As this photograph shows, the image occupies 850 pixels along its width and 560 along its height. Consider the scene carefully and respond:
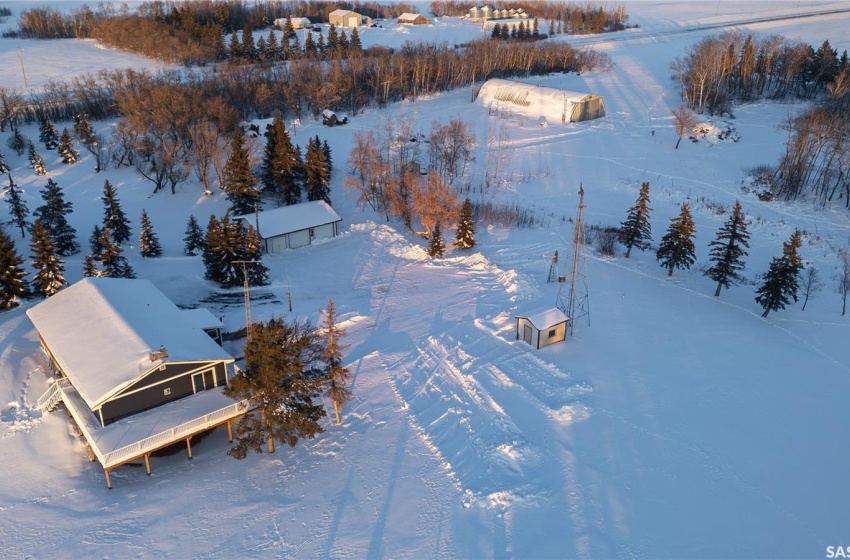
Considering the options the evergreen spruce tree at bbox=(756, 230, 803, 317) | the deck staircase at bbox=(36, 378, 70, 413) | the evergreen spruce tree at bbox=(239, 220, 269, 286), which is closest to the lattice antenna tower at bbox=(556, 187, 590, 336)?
the evergreen spruce tree at bbox=(756, 230, 803, 317)

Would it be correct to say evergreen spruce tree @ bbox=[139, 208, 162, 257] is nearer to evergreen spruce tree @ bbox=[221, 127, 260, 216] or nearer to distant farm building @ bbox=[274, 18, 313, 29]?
evergreen spruce tree @ bbox=[221, 127, 260, 216]

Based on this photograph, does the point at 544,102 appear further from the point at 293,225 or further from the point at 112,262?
the point at 112,262

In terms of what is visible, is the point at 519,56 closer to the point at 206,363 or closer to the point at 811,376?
the point at 811,376

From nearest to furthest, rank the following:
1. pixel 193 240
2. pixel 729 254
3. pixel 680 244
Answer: pixel 729 254
pixel 680 244
pixel 193 240

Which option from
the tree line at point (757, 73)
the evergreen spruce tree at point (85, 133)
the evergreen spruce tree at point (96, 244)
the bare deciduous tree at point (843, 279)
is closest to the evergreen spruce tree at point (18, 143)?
the evergreen spruce tree at point (85, 133)

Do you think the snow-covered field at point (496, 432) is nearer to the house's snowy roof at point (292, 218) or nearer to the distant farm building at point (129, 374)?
the distant farm building at point (129, 374)

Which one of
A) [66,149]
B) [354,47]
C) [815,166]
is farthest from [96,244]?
[354,47]

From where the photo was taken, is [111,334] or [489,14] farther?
[489,14]
